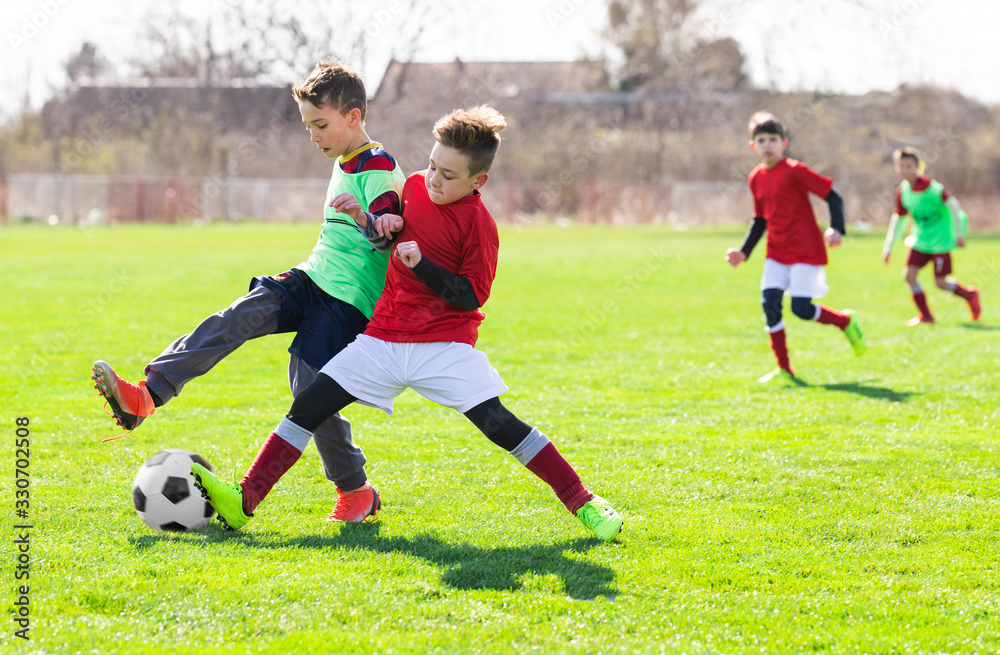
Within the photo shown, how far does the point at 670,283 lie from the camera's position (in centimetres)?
1430

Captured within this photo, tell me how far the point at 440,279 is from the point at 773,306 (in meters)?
4.34

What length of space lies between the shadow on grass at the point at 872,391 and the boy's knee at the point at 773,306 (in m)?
0.54

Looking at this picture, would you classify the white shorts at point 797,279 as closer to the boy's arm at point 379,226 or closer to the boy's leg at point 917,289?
the boy's leg at point 917,289

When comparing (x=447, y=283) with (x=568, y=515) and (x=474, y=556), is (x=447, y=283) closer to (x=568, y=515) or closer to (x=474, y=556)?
(x=474, y=556)

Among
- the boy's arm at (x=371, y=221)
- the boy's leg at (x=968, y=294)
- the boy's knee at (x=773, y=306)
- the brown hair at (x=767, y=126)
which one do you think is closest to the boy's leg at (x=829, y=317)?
the boy's knee at (x=773, y=306)

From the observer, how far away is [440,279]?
329 cm

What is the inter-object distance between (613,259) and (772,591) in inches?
628

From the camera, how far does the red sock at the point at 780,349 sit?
7051mm

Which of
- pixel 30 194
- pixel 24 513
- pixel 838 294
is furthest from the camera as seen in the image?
pixel 30 194

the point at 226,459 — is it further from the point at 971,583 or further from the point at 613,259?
the point at 613,259

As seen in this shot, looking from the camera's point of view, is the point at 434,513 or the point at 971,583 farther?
the point at 434,513

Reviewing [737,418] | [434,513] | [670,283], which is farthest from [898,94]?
[434,513]

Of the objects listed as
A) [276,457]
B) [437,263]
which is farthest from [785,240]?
[276,457]

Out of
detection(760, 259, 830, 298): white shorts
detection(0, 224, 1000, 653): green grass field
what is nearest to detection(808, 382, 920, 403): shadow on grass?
detection(0, 224, 1000, 653): green grass field
